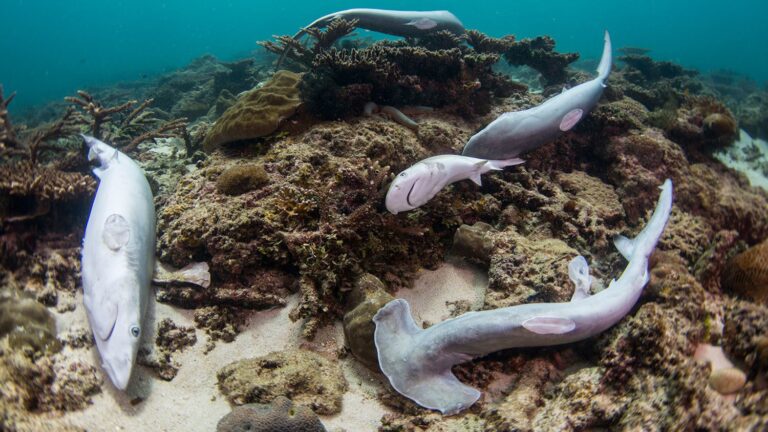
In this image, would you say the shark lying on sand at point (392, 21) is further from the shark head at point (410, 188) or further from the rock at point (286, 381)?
the rock at point (286, 381)

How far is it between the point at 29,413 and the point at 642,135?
697 centimetres

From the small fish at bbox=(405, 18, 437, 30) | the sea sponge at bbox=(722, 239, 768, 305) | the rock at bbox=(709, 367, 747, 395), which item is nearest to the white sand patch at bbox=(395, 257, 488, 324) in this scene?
the rock at bbox=(709, 367, 747, 395)

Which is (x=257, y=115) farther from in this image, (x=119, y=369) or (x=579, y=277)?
(x=579, y=277)

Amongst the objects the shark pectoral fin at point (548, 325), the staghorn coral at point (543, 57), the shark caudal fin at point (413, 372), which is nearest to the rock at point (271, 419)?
the shark caudal fin at point (413, 372)

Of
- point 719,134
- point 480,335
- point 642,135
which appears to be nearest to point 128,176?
point 480,335

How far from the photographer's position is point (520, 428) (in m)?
2.50

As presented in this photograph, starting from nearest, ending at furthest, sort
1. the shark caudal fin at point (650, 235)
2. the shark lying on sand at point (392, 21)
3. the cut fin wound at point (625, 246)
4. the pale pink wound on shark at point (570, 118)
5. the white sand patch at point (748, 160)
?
the shark caudal fin at point (650, 235) → the cut fin wound at point (625, 246) → the pale pink wound on shark at point (570, 118) → the shark lying on sand at point (392, 21) → the white sand patch at point (748, 160)

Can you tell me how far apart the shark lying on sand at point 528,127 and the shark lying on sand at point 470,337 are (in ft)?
6.87

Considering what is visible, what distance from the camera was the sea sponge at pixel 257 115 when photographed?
459cm

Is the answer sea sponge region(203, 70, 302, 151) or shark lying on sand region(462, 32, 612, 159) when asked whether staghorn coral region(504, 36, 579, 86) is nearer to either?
shark lying on sand region(462, 32, 612, 159)

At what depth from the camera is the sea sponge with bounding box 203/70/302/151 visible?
15.1 feet

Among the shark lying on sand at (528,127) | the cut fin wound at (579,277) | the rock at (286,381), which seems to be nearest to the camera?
the rock at (286,381)

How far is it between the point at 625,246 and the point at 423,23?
5.21 m

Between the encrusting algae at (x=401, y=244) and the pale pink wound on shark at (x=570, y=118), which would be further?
the pale pink wound on shark at (x=570, y=118)
